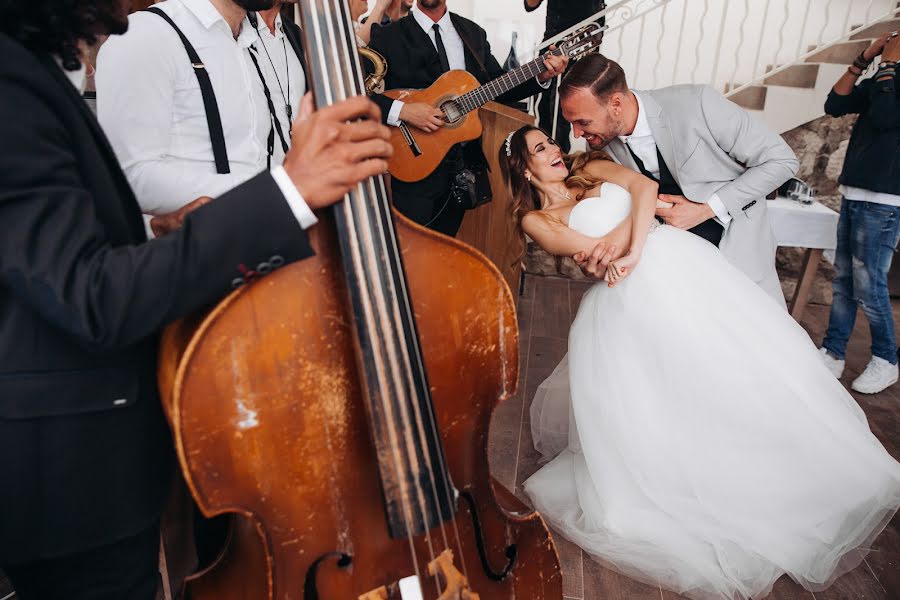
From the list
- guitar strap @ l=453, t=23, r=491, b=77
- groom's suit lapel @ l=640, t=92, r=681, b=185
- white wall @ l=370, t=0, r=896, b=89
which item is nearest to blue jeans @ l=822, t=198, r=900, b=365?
groom's suit lapel @ l=640, t=92, r=681, b=185

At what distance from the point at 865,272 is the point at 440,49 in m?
2.56

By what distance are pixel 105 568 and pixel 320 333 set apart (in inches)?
19.8

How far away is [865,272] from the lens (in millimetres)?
3033

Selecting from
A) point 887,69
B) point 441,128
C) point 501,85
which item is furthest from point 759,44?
point 441,128

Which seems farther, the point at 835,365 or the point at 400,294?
the point at 835,365

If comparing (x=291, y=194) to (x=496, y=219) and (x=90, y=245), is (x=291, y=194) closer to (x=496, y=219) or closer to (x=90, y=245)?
(x=90, y=245)

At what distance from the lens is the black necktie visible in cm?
302

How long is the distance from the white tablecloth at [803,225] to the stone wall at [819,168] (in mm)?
1208

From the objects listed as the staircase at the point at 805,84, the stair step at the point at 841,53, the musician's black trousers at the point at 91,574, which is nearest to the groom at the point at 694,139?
the musician's black trousers at the point at 91,574

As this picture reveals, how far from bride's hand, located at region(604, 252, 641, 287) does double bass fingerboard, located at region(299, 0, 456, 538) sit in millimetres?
1227

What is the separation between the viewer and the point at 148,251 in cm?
70

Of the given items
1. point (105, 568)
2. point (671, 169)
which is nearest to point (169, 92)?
point (105, 568)

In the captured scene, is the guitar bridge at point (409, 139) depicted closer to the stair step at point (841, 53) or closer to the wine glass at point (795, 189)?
the wine glass at point (795, 189)

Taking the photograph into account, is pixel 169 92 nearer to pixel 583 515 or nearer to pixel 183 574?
pixel 183 574
